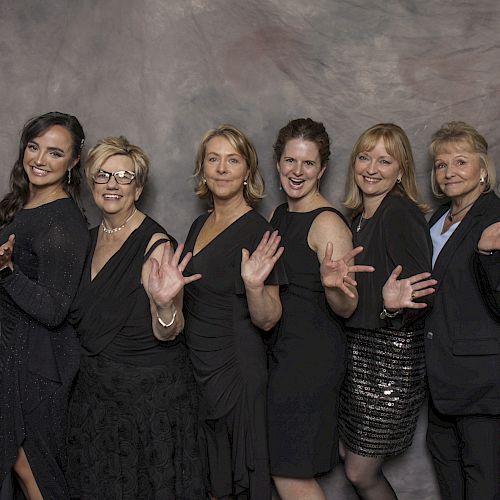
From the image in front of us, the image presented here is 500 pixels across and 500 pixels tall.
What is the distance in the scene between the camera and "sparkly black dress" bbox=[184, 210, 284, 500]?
8.61 feet

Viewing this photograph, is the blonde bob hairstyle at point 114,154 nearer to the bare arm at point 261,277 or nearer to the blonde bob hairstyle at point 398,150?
the bare arm at point 261,277

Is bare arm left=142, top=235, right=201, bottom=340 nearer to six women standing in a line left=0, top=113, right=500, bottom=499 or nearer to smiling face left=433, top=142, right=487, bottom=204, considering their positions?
six women standing in a line left=0, top=113, right=500, bottom=499

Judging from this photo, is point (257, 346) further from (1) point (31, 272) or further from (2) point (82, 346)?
(1) point (31, 272)

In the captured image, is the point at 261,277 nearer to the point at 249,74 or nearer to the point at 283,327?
the point at 283,327

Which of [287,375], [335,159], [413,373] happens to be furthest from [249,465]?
[335,159]

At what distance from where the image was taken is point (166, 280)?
7.86ft

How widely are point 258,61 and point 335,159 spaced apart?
0.53 m

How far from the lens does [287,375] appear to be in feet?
8.87

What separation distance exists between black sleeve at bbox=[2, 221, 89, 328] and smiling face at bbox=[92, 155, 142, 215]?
160mm

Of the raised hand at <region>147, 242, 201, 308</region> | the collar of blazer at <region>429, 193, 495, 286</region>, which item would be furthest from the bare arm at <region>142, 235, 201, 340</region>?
the collar of blazer at <region>429, 193, 495, 286</region>

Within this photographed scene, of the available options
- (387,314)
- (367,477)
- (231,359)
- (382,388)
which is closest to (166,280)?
(231,359)

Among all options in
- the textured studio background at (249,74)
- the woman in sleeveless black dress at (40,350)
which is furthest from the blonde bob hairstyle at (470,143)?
the woman in sleeveless black dress at (40,350)

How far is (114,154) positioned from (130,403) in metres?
0.90

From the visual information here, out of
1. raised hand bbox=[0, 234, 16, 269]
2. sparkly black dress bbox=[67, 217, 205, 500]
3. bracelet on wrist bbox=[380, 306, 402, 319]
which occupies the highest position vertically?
raised hand bbox=[0, 234, 16, 269]
